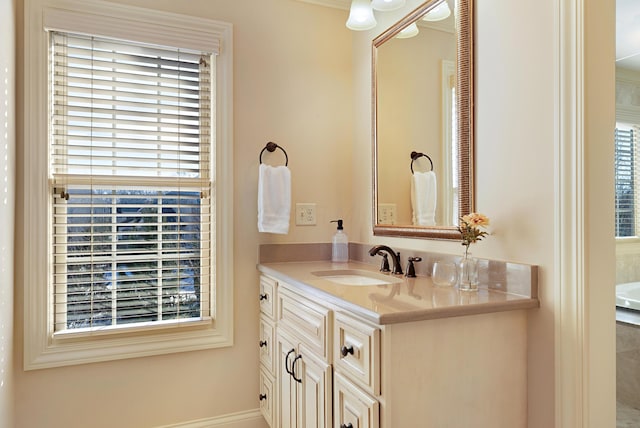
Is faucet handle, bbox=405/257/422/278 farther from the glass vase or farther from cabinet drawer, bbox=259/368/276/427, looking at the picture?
cabinet drawer, bbox=259/368/276/427

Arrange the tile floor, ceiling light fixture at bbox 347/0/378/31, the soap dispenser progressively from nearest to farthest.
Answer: ceiling light fixture at bbox 347/0/378/31 < the tile floor < the soap dispenser

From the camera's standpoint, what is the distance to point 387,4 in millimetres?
1975

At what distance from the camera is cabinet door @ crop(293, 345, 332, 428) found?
1.42 meters

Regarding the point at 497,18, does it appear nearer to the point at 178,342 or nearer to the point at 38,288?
the point at 178,342

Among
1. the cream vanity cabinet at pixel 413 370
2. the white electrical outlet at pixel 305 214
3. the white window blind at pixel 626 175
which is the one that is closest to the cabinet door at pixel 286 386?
the cream vanity cabinet at pixel 413 370

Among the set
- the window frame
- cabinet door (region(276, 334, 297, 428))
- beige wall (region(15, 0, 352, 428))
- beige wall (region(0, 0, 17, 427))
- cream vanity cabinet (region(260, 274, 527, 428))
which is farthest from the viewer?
beige wall (region(15, 0, 352, 428))

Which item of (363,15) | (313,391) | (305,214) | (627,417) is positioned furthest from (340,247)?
(627,417)

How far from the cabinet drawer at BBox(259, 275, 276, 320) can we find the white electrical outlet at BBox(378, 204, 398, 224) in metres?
0.66

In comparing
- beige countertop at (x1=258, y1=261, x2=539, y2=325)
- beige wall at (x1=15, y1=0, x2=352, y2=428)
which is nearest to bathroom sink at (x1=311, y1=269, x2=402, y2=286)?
beige countertop at (x1=258, y1=261, x2=539, y2=325)

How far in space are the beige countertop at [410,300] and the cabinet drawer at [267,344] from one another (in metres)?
0.45

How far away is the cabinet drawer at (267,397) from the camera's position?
2.00 meters

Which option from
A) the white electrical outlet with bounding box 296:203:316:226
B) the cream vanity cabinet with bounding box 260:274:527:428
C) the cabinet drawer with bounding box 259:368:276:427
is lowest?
the cabinet drawer with bounding box 259:368:276:427

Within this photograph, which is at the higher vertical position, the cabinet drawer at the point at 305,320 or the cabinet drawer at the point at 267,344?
the cabinet drawer at the point at 305,320

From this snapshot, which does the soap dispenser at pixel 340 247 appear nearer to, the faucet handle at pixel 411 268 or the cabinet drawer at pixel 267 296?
the cabinet drawer at pixel 267 296
